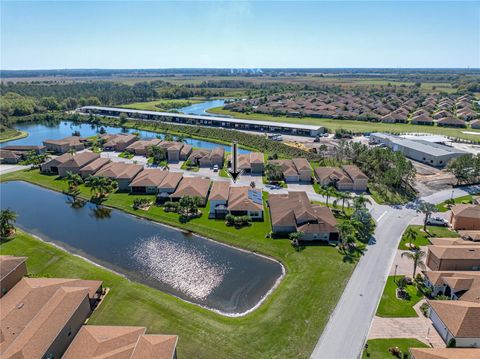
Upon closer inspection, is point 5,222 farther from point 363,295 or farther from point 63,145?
point 363,295

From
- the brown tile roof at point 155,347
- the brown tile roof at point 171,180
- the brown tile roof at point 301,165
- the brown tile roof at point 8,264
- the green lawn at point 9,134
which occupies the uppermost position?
the green lawn at point 9,134

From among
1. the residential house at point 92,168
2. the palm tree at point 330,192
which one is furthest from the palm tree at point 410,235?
the residential house at point 92,168

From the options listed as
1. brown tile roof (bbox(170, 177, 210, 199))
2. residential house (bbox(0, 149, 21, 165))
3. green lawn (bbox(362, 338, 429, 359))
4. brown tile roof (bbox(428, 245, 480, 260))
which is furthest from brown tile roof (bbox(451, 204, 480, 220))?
residential house (bbox(0, 149, 21, 165))

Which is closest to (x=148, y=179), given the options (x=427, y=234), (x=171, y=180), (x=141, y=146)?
(x=171, y=180)

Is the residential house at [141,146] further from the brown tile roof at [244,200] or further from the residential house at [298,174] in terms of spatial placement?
the residential house at [298,174]

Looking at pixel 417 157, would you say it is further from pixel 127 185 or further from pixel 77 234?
pixel 77 234

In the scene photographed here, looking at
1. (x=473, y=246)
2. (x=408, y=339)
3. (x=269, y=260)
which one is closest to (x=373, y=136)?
(x=473, y=246)
